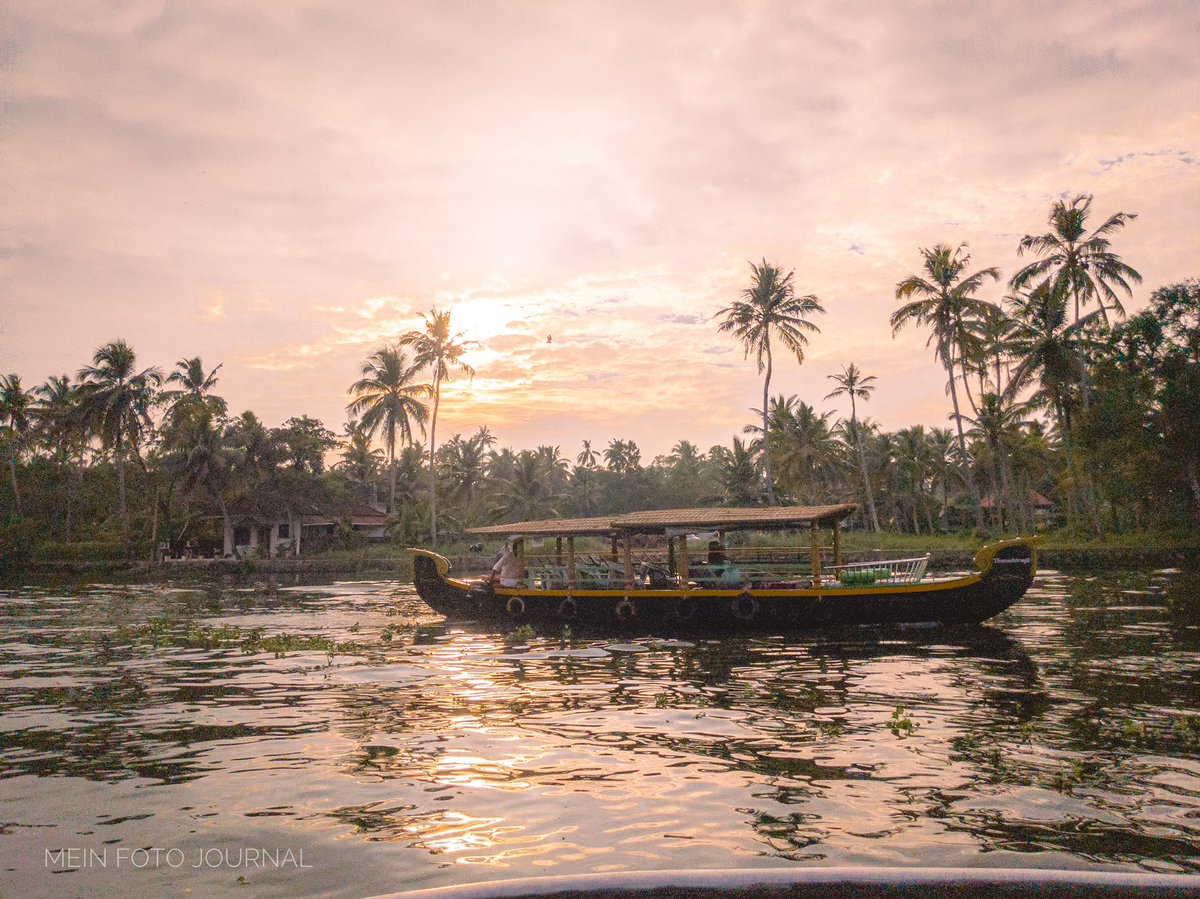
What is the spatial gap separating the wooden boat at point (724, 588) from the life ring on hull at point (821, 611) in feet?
0.07

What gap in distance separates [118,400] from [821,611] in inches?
1837

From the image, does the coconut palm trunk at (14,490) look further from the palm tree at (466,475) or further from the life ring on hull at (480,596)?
the life ring on hull at (480,596)

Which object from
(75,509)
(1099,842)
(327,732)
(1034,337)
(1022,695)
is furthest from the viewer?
(75,509)

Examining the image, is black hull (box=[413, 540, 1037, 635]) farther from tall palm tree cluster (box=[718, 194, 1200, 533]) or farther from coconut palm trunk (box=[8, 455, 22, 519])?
coconut palm trunk (box=[8, 455, 22, 519])

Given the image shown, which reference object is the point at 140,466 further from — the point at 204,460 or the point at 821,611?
the point at 821,611

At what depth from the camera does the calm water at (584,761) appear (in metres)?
5.60

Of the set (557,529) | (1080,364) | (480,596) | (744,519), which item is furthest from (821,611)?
(1080,364)

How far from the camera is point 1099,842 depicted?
18.4ft

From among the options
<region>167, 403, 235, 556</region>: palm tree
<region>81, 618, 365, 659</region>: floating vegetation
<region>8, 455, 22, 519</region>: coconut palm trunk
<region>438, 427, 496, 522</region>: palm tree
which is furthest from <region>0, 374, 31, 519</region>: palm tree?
<region>81, 618, 365, 659</region>: floating vegetation

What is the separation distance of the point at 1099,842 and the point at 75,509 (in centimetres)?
6421

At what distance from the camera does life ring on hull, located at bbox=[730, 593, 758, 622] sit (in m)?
17.2

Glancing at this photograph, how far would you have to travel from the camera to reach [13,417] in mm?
55469

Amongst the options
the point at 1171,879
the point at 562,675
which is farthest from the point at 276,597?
the point at 1171,879

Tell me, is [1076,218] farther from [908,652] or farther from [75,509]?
[75,509]
